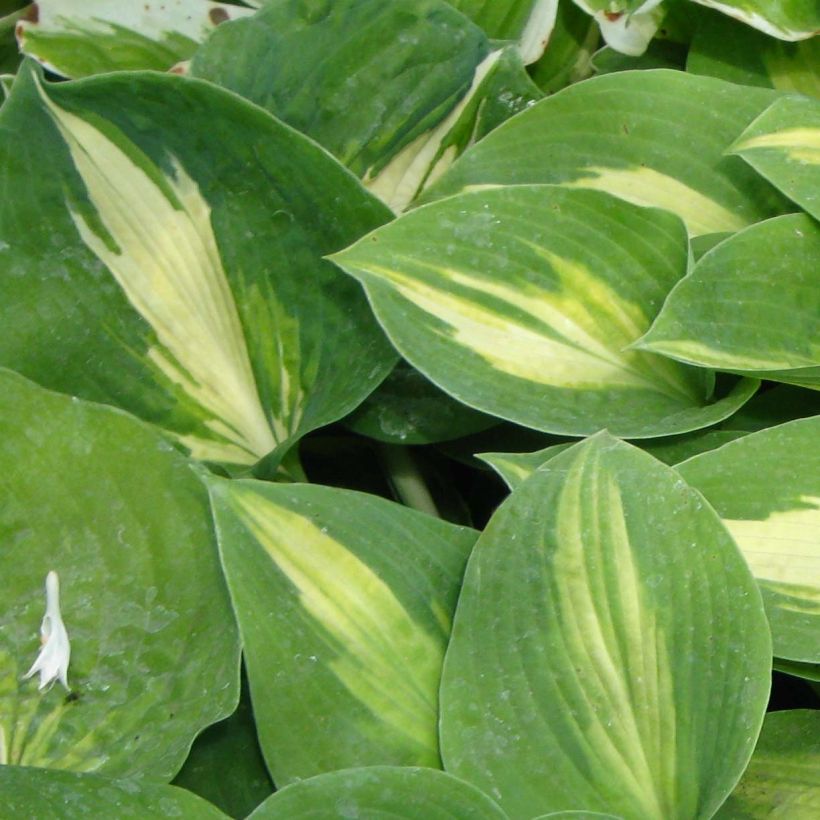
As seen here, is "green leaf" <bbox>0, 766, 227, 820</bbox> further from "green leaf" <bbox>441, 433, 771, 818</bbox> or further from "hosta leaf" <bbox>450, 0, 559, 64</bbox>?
"hosta leaf" <bbox>450, 0, 559, 64</bbox>

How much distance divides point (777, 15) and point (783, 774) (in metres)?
0.56

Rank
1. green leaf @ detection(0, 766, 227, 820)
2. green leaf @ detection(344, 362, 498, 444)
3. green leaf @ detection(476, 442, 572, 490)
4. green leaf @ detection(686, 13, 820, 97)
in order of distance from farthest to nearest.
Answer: green leaf @ detection(686, 13, 820, 97), green leaf @ detection(344, 362, 498, 444), green leaf @ detection(476, 442, 572, 490), green leaf @ detection(0, 766, 227, 820)

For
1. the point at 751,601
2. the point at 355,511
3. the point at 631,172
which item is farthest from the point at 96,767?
the point at 631,172

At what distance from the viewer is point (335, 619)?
58 cm

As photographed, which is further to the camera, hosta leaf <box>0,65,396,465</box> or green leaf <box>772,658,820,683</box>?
hosta leaf <box>0,65,396,465</box>

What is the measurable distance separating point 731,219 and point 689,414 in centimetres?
18

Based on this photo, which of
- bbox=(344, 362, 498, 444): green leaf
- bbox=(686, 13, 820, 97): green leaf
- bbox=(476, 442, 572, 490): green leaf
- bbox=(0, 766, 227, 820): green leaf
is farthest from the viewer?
bbox=(686, 13, 820, 97): green leaf

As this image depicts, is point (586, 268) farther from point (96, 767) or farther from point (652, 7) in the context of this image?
point (96, 767)

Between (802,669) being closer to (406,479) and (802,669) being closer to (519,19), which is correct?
(406,479)

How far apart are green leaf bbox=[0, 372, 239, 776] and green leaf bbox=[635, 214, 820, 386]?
0.30 meters

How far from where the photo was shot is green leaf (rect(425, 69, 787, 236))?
30.4 inches

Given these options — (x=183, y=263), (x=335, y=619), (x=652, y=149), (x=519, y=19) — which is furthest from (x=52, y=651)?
(x=519, y=19)

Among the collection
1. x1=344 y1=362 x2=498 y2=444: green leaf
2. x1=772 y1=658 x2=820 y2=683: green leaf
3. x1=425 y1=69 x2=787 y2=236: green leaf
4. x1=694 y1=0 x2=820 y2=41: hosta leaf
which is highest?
x1=694 y1=0 x2=820 y2=41: hosta leaf

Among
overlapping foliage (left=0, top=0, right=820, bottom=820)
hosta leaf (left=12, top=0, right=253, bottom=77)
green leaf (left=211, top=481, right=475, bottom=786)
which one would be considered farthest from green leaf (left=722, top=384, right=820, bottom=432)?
hosta leaf (left=12, top=0, right=253, bottom=77)
